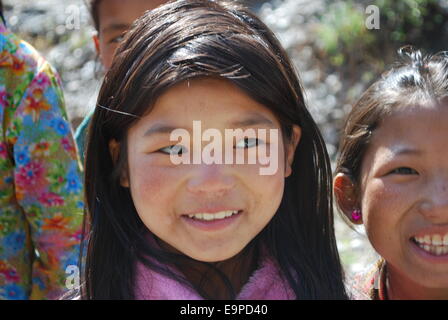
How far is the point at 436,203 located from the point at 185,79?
711 mm

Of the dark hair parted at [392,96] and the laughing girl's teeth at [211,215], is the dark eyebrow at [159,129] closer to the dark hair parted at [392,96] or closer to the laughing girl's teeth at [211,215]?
the laughing girl's teeth at [211,215]

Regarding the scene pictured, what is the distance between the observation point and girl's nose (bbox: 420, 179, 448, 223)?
1.79 metres

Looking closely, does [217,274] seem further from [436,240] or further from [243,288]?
[436,240]

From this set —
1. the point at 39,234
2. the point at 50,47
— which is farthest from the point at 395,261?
the point at 50,47

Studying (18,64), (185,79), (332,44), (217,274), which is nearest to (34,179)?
(18,64)

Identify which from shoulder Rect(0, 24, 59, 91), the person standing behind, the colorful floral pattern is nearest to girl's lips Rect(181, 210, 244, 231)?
the colorful floral pattern

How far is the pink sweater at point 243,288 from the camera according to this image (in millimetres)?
1696

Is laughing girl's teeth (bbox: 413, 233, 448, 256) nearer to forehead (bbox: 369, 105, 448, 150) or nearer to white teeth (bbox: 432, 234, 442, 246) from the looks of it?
white teeth (bbox: 432, 234, 442, 246)

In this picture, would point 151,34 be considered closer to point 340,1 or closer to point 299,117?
point 299,117

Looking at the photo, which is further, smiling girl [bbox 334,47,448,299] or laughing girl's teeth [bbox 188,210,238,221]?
smiling girl [bbox 334,47,448,299]

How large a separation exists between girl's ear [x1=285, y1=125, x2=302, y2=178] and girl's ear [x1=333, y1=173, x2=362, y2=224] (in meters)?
0.32

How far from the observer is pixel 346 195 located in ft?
6.92

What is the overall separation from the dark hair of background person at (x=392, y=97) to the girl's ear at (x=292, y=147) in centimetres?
30

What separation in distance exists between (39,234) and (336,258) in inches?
41.6
